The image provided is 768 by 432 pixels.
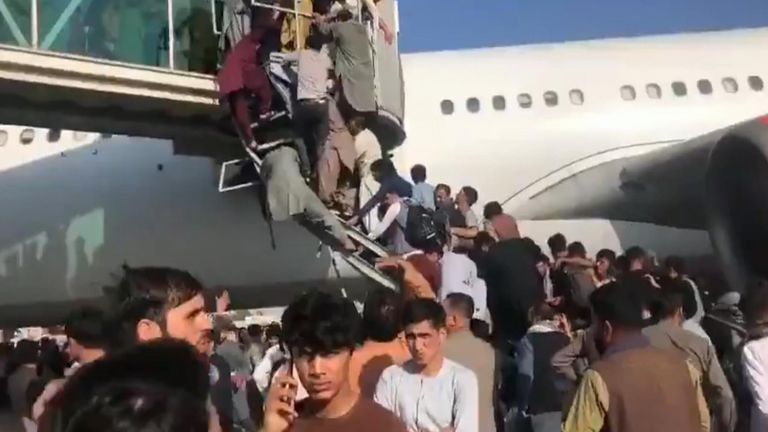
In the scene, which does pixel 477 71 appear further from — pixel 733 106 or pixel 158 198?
pixel 158 198

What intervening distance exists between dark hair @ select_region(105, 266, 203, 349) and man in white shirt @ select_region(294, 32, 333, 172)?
4.59 m

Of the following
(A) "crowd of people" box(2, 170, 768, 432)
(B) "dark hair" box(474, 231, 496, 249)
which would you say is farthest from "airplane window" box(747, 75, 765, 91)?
(A) "crowd of people" box(2, 170, 768, 432)

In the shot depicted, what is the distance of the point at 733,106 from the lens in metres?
14.0

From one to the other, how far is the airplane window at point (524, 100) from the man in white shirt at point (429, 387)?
1009cm

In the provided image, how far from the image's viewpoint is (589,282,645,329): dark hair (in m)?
3.67

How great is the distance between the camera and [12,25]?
25.9ft

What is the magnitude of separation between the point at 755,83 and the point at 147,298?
12333 mm

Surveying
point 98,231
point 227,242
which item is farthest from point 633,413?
point 98,231

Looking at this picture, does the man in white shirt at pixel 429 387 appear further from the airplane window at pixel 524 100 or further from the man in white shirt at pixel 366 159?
the airplane window at pixel 524 100

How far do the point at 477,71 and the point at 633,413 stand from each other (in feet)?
35.0

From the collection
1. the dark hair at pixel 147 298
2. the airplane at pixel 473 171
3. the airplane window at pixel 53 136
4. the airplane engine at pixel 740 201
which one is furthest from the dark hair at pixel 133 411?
the airplane window at pixel 53 136

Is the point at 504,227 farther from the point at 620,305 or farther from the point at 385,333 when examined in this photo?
the point at 620,305

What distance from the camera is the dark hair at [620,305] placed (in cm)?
367

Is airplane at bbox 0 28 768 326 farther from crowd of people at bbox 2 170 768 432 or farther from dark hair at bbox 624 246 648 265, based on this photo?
crowd of people at bbox 2 170 768 432
